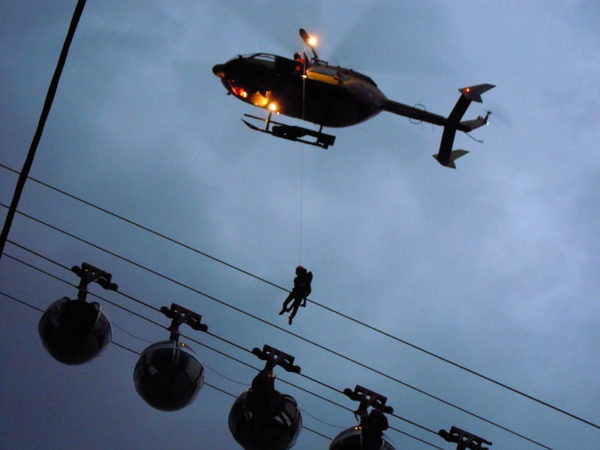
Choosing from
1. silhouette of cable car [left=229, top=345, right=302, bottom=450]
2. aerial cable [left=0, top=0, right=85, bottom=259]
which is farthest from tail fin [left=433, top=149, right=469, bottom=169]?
aerial cable [left=0, top=0, right=85, bottom=259]

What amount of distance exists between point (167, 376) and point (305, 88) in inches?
322

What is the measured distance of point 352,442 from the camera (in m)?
7.54

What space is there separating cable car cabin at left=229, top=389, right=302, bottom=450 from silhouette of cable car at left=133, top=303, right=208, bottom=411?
2.15ft

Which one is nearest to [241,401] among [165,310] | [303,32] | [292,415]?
[292,415]

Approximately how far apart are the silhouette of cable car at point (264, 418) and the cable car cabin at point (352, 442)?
24.5 inches

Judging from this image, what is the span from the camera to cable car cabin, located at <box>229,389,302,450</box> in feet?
25.5

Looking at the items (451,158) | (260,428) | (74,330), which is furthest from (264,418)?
(451,158)

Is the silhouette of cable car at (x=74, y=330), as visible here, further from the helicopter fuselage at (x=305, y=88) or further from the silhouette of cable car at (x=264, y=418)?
the helicopter fuselage at (x=305, y=88)

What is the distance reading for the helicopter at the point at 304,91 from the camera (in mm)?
13977

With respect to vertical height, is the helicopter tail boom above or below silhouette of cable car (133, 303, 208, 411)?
above

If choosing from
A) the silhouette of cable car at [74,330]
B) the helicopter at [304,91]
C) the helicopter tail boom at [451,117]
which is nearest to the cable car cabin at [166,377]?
the silhouette of cable car at [74,330]

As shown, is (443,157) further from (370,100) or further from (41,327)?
(41,327)

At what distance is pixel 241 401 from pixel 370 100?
8.69 meters

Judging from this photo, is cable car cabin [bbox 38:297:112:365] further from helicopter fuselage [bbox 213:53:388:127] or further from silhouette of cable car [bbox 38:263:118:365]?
helicopter fuselage [bbox 213:53:388:127]
